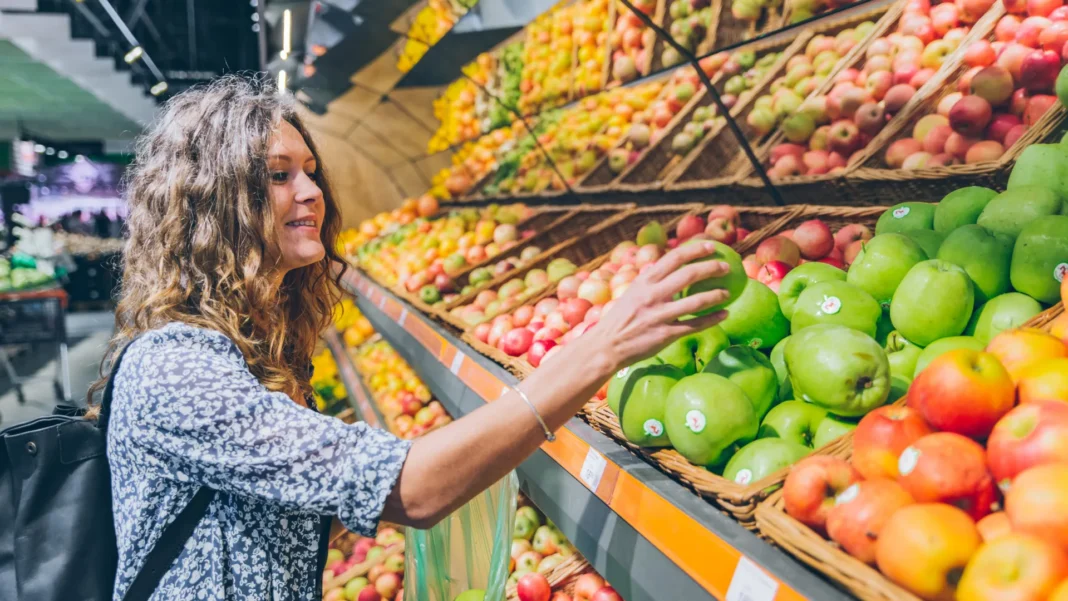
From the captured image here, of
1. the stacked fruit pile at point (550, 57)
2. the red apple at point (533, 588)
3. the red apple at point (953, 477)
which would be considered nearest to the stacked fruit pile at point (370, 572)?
the red apple at point (533, 588)

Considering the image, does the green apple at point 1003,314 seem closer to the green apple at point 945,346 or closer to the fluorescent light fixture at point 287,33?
the green apple at point 945,346

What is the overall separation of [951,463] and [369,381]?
3523 millimetres

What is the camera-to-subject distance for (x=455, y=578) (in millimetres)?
1854

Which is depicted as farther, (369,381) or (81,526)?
(369,381)

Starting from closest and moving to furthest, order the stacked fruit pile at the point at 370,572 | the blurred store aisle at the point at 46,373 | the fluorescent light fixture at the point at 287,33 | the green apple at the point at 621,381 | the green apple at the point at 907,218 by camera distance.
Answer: the green apple at the point at 621,381
the green apple at the point at 907,218
the stacked fruit pile at the point at 370,572
the fluorescent light fixture at the point at 287,33
the blurred store aisle at the point at 46,373

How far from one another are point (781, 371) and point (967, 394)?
0.47m

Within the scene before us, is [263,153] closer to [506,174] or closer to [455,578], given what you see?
[455,578]

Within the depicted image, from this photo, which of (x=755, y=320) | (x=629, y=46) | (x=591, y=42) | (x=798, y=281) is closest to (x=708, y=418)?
(x=755, y=320)

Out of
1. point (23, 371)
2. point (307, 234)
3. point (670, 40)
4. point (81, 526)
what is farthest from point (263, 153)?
point (23, 371)

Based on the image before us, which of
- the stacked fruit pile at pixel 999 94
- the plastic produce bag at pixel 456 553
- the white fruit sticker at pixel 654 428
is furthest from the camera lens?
the plastic produce bag at pixel 456 553

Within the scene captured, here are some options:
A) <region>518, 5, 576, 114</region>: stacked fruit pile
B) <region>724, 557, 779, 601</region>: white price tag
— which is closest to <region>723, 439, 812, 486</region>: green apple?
<region>724, 557, 779, 601</region>: white price tag

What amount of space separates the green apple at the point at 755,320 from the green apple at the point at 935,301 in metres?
0.24

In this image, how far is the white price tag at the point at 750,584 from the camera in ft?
2.65

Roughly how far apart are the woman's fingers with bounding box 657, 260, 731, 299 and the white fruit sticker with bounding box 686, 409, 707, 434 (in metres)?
0.23
